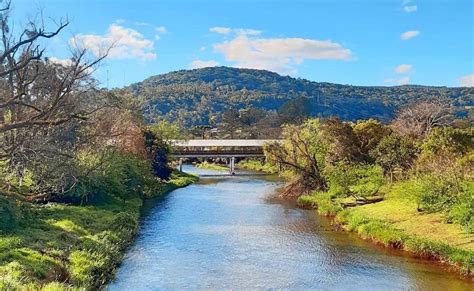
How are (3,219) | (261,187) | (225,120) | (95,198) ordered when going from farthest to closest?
(225,120) < (261,187) < (95,198) < (3,219)

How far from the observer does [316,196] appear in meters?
45.6

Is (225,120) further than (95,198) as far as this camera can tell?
Yes

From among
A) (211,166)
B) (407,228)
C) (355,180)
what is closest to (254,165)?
(211,166)

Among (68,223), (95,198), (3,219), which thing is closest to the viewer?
(3,219)

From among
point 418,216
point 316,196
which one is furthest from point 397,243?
point 316,196

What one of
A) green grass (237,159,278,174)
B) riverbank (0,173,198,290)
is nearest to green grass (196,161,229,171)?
green grass (237,159,278,174)

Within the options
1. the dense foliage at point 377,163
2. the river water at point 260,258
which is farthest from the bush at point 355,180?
the river water at point 260,258

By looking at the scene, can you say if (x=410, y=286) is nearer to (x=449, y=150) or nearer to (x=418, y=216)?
(x=418, y=216)

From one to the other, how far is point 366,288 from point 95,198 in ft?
76.3

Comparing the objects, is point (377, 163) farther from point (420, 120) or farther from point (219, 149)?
point (219, 149)

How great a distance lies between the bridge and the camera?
82.6 metres

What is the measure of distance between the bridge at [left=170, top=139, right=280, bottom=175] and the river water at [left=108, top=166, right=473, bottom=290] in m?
40.9

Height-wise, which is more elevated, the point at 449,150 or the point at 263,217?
the point at 449,150

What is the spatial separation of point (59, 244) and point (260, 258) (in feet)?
32.0
